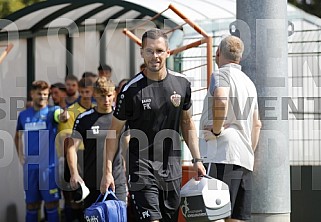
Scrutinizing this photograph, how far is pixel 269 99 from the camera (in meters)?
7.96

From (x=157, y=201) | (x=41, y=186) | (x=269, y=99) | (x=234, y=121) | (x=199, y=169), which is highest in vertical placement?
(x=269, y=99)

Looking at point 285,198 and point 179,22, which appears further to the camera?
point 179,22

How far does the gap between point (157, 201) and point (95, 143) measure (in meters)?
2.45

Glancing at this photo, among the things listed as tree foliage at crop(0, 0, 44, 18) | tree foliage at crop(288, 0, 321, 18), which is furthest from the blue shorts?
tree foliage at crop(288, 0, 321, 18)

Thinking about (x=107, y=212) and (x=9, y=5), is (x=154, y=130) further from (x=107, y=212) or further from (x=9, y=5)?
(x=9, y=5)

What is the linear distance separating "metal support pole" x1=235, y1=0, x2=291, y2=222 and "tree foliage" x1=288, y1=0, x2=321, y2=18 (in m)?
8.01

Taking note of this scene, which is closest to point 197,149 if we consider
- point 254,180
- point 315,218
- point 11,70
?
point 254,180

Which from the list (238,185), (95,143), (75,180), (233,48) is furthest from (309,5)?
(238,185)

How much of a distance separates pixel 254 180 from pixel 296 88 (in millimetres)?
3611

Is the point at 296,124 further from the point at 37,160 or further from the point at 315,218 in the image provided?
the point at 37,160

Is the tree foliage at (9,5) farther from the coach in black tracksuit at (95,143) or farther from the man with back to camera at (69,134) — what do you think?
the coach in black tracksuit at (95,143)

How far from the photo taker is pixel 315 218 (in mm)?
10836

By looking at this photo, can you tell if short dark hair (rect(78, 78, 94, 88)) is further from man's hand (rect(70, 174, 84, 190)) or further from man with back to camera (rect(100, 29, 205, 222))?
man with back to camera (rect(100, 29, 205, 222))

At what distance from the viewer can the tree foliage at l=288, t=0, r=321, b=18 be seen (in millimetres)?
15695
